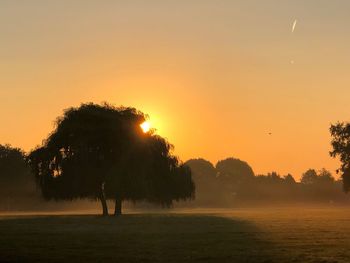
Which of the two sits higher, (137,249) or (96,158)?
(96,158)

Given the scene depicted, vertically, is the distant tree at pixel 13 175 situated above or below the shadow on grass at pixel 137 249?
above

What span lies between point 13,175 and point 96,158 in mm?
69430

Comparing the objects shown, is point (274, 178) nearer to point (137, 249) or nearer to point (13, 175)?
point (13, 175)

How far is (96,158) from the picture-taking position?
5844 centimetres

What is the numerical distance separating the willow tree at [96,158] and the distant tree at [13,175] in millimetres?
63099

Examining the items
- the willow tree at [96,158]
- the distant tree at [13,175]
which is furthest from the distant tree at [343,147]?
the distant tree at [13,175]

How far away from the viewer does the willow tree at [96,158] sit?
57500 millimetres

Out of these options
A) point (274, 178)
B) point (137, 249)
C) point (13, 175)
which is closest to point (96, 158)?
point (137, 249)

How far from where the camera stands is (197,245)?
23.9 m

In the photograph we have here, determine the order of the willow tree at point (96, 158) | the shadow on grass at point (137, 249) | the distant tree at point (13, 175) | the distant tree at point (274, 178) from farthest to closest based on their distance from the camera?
the distant tree at point (274, 178), the distant tree at point (13, 175), the willow tree at point (96, 158), the shadow on grass at point (137, 249)

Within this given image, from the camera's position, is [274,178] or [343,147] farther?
[274,178]

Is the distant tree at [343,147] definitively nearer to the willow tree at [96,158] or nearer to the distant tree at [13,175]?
the willow tree at [96,158]

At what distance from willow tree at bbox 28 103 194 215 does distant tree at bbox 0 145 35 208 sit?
6310 cm

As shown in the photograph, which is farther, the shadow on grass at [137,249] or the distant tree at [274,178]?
the distant tree at [274,178]
